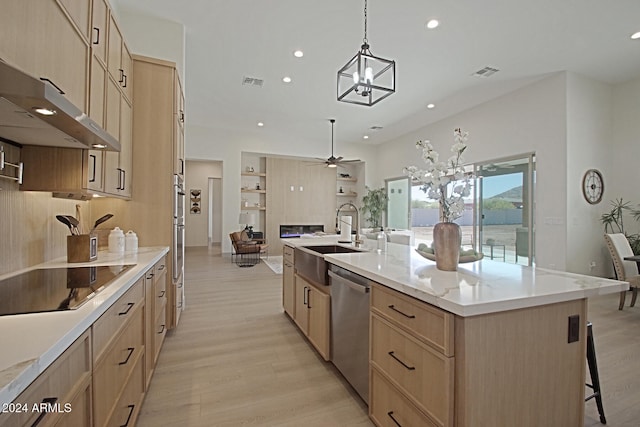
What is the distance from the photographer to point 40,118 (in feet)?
4.18

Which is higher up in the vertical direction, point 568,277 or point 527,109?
point 527,109

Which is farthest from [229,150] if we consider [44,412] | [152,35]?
[44,412]

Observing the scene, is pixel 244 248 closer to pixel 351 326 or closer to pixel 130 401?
pixel 351 326

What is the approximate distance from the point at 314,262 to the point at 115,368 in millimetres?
1537

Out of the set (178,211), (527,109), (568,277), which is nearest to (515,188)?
(527,109)

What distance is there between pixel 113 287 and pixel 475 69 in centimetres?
563

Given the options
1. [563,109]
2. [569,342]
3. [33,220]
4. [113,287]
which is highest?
[563,109]

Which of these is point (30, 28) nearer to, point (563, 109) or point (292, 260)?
point (292, 260)

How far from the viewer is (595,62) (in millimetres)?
4504

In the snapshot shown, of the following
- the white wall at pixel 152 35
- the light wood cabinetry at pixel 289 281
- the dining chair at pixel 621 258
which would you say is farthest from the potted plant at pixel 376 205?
the white wall at pixel 152 35

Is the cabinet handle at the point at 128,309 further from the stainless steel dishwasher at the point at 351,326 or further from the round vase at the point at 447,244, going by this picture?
the round vase at the point at 447,244

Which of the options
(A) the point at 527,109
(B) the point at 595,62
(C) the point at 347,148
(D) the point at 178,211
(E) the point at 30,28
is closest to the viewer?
(E) the point at 30,28

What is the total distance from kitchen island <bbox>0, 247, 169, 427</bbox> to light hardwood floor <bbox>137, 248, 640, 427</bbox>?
392 millimetres

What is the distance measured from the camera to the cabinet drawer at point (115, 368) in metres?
1.08
